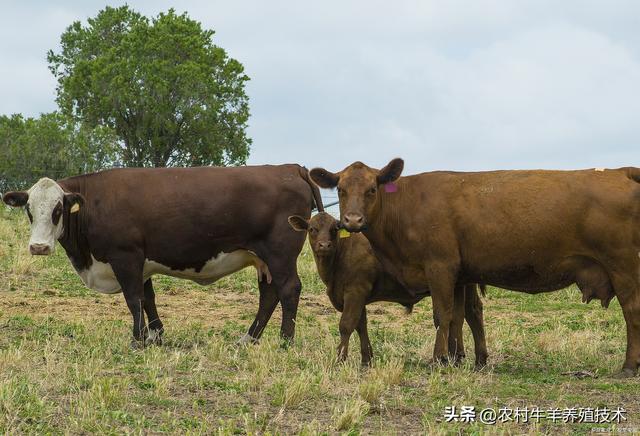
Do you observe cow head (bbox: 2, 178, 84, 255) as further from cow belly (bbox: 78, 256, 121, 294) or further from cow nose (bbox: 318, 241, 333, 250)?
cow nose (bbox: 318, 241, 333, 250)

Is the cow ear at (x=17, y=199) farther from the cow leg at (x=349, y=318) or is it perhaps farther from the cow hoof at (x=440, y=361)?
the cow hoof at (x=440, y=361)

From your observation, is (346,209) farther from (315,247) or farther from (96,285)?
(96,285)

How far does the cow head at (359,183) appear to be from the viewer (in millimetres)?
9453

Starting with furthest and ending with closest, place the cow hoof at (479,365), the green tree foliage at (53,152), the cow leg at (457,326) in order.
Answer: the green tree foliage at (53,152)
the cow leg at (457,326)
the cow hoof at (479,365)

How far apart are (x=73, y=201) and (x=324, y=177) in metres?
3.02

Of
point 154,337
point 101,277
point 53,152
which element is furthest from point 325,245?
point 53,152

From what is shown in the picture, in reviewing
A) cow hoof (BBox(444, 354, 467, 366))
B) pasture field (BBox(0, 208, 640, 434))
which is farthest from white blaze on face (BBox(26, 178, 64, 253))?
cow hoof (BBox(444, 354, 467, 366))

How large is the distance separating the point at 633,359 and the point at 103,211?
5779mm

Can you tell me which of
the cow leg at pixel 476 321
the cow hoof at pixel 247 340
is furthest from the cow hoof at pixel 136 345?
the cow leg at pixel 476 321

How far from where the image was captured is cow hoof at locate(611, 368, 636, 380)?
9.14m

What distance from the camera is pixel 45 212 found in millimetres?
11023

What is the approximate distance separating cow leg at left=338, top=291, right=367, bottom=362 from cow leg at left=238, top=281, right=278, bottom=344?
1.74 m

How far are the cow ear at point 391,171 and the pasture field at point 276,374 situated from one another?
1.75m

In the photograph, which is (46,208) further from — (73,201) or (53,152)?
(53,152)
